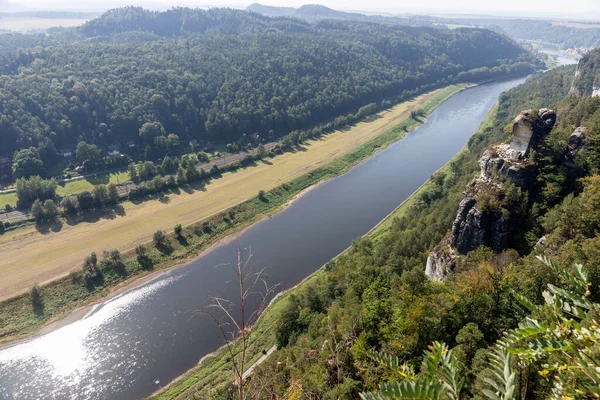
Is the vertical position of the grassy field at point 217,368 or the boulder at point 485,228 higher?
the boulder at point 485,228

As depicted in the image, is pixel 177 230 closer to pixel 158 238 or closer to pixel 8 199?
pixel 158 238

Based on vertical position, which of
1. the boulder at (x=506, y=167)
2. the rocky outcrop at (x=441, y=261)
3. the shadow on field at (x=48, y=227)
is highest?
the boulder at (x=506, y=167)

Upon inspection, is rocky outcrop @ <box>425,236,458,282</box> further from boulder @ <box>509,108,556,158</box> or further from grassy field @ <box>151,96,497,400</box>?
grassy field @ <box>151,96,497,400</box>

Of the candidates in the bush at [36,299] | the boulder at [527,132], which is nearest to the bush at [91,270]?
the bush at [36,299]

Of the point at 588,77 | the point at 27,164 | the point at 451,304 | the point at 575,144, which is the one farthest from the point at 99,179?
the point at 588,77

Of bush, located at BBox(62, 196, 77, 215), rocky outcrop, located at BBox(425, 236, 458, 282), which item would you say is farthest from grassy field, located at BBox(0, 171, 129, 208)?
rocky outcrop, located at BBox(425, 236, 458, 282)

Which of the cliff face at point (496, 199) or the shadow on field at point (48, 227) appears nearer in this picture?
the cliff face at point (496, 199)

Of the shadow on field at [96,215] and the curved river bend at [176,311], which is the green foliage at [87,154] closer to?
the shadow on field at [96,215]
